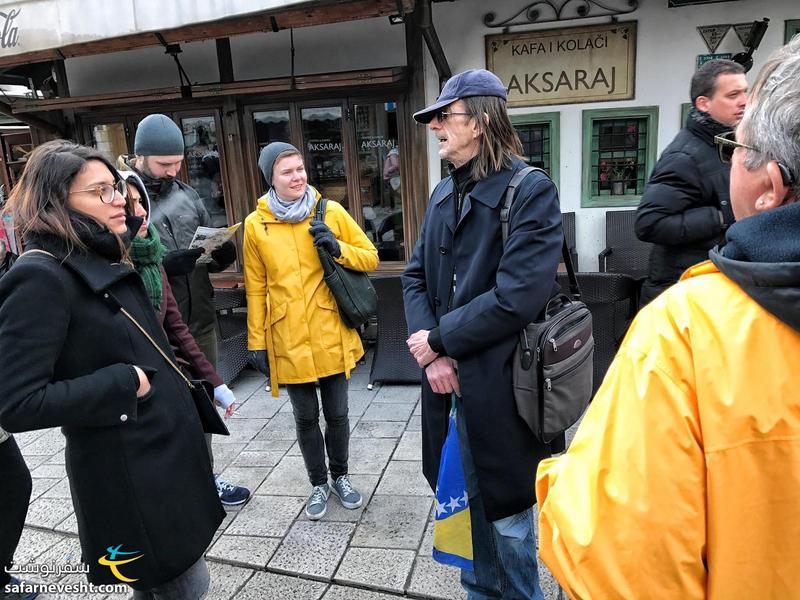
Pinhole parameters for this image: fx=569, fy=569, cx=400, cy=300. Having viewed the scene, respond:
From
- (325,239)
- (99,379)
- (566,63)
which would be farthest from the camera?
(566,63)

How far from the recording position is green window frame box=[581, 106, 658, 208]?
5387mm

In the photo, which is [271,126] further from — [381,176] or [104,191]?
[104,191]

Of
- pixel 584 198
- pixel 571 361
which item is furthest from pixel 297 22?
pixel 571 361

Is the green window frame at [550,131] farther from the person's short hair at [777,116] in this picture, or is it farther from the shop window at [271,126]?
the person's short hair at [777,116]

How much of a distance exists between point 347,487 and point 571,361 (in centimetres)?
180

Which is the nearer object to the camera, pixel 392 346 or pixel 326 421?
pixel 326 421

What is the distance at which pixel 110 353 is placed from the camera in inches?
68.7

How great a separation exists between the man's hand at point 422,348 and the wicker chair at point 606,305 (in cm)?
229

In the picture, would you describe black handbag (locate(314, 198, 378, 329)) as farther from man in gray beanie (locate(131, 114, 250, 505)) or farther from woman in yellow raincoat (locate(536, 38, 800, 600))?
woman in yellow raincoat (locate(536, 38, 800, 600))

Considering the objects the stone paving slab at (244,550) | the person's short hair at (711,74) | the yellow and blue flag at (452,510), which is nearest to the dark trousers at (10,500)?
the stone paving slab at (244,550)

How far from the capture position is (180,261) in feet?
9.14

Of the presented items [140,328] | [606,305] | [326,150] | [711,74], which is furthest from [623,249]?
[140,328]

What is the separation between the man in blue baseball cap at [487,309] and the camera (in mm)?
1875

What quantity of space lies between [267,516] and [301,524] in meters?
0.24
